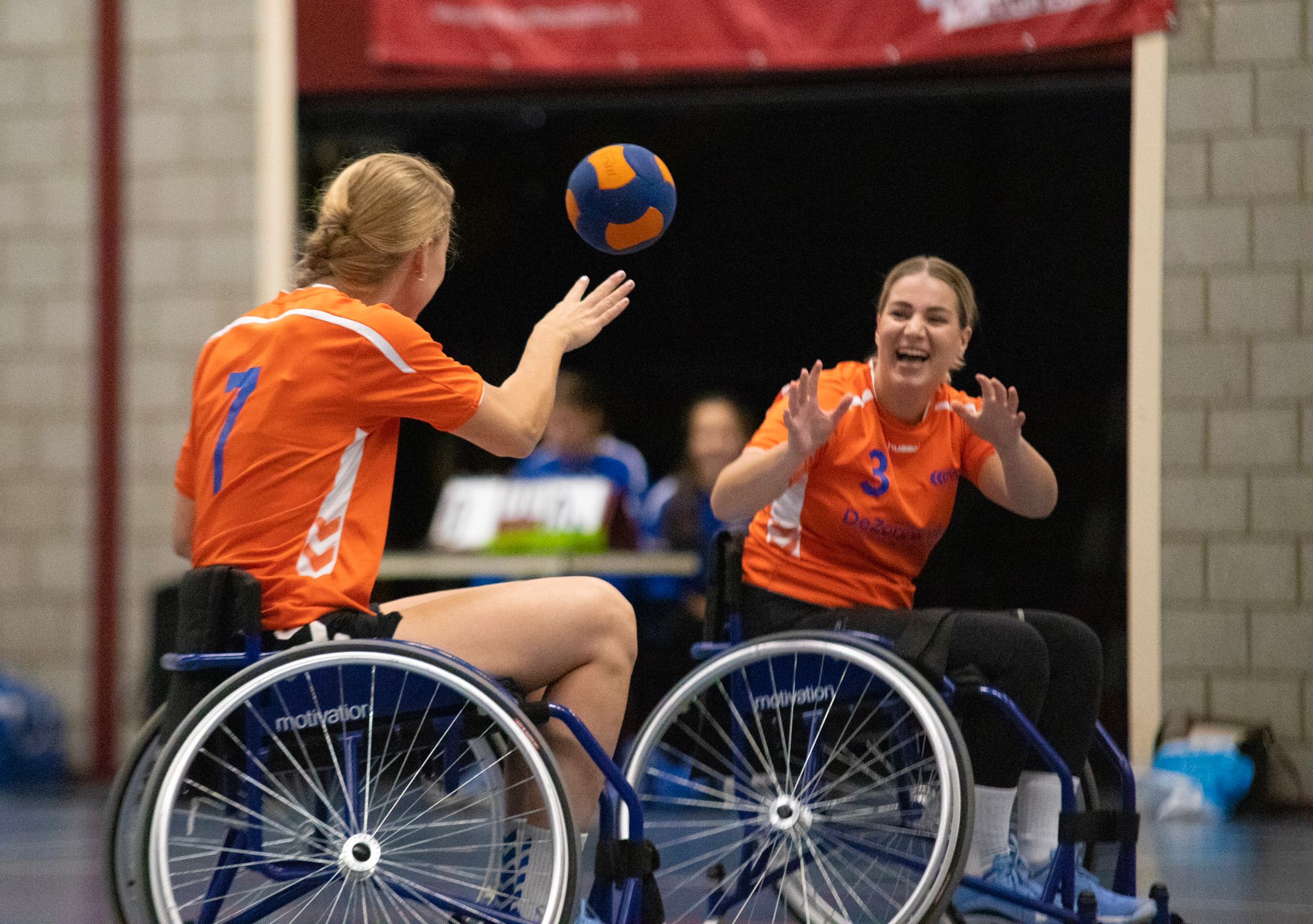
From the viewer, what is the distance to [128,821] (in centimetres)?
225

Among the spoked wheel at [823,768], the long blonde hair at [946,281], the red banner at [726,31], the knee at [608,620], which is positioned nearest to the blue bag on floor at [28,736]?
the red banner at [726,31]

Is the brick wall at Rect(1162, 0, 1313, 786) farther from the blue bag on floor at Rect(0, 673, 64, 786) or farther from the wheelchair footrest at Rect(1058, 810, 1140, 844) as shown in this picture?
the blue bag on floor at Rect(0, 673, 64, 786)

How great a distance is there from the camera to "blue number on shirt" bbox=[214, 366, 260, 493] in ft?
7.06

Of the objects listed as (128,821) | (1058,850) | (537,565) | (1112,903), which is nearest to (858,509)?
(1058,850)

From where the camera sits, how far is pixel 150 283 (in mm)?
5273

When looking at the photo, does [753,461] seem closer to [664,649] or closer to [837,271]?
[664,649]

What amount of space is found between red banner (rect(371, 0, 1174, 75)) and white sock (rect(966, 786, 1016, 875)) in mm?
3034

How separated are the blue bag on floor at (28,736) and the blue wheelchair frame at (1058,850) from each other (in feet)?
11.4

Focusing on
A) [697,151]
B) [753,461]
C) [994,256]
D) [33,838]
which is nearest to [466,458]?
[697,151]

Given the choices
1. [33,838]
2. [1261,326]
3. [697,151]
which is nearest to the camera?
[33,838]

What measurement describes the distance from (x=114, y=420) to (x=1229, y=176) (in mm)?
3900

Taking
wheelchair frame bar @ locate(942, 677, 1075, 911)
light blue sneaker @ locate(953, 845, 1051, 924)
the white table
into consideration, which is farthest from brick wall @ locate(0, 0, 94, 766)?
wheelchair frame bar @ locate(942, 677, 1075, 911)

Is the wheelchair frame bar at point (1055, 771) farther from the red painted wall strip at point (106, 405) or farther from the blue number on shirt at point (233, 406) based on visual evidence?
the red painted wall strip at point (106, 405)

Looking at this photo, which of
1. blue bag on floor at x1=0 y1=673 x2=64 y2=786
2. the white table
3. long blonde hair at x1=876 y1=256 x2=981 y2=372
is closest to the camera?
long blonde hair at x1=876 y1=256 x2=981 y2=372
